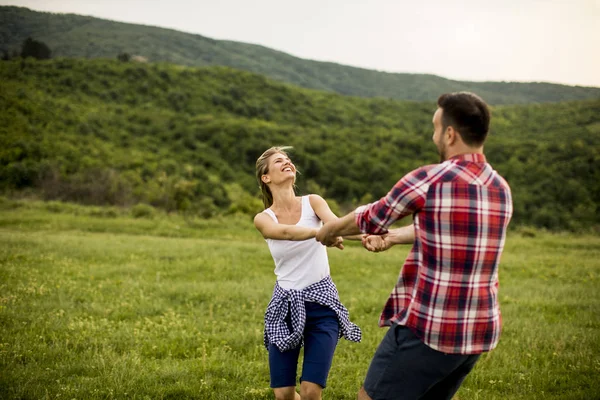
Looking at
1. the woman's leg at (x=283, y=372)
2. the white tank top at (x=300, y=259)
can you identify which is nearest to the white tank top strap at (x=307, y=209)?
the white tank top at (x=300, y=259)

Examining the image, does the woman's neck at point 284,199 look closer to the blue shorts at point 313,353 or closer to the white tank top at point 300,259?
the white tank top at point 300,259

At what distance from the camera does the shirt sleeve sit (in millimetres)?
2793

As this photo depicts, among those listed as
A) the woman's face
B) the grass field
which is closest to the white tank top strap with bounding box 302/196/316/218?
the woman's face

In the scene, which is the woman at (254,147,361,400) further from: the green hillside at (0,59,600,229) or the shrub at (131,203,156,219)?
the green hillside at (0,59,600,229)

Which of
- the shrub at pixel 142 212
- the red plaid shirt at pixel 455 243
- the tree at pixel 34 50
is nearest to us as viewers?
the red plaid shirt at pixel 455 243

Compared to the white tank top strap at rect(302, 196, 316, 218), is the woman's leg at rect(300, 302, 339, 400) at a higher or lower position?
lower

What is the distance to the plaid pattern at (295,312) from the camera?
4.07 meters

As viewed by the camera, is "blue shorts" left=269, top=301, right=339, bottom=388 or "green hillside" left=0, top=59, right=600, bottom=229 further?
"green hillside" left=0, top=59, right=600, bottom=229

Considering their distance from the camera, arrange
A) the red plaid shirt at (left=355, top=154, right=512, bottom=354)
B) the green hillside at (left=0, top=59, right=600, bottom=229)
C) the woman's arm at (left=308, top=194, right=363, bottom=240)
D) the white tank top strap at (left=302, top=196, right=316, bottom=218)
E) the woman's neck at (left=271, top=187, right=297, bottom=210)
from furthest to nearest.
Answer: the green hillside at (left=0, top=59, right=600, bottom=229)
the woman's neck at (left=271, top=187, right=297, bottom=210)
the white tank top strap at (left=302, top=196, right=316, bottom=218)
the woman's arm at (left=308, top=194, right=363, bottom=240)
the red plaid shirt at (left=355, top=154, right=512, bottom=354)

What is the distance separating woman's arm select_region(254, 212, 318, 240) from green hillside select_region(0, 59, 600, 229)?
81.1ft

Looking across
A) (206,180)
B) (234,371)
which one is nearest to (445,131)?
(234,371)

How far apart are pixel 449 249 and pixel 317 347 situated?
1.74m

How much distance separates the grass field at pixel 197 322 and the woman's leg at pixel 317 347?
158 cm

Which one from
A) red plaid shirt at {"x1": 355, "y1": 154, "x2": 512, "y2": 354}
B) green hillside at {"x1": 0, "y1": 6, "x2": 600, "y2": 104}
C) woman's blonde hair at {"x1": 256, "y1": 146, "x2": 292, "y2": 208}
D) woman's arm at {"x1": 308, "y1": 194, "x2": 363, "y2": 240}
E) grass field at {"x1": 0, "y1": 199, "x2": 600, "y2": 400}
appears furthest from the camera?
green hillside at {"x1": 0, "y1": 6, "x2": 600, "y2": 104}
